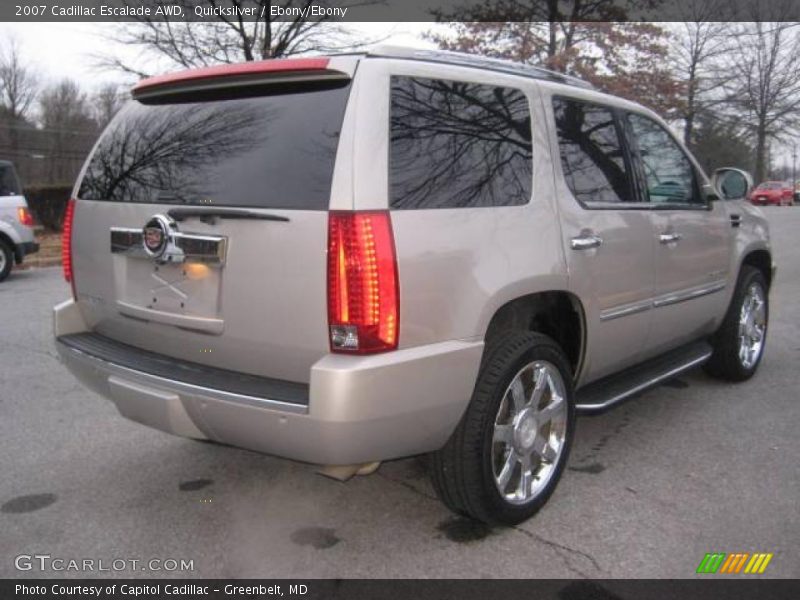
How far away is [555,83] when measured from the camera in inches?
133

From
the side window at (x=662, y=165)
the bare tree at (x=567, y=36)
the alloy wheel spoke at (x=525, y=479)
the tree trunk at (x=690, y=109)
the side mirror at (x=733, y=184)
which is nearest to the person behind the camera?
the alloy wheel spoke at (x=525, y=479)

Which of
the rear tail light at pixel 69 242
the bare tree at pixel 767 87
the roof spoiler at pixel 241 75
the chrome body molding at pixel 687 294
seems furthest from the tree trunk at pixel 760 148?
the rear tail light at pixel 69 242

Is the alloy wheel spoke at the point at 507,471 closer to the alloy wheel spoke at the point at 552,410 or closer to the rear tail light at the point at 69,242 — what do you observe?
the alloy wheel spoke at the point at 552,410

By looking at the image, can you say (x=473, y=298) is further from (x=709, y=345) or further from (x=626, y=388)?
(x=709, y=345)

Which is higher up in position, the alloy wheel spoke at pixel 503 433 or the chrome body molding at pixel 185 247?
the chrome body molding at pixel 185 247

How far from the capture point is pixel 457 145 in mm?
2740

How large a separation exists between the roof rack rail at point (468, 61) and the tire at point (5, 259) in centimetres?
963

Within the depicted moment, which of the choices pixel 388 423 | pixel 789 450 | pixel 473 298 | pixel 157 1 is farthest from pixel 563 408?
pixel 157 1

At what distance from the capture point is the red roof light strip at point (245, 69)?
252 centimetres

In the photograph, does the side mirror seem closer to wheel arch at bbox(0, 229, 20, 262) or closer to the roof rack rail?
the roof rack rail

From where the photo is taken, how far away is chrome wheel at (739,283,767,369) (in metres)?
4.88

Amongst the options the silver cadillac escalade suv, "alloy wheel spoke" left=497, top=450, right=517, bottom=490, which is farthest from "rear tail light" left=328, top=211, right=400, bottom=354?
"alloy wheel spoke" left=497, top=450, right=517, bottom=490

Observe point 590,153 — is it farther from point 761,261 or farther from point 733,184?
point 761,261

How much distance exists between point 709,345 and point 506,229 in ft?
8.25
